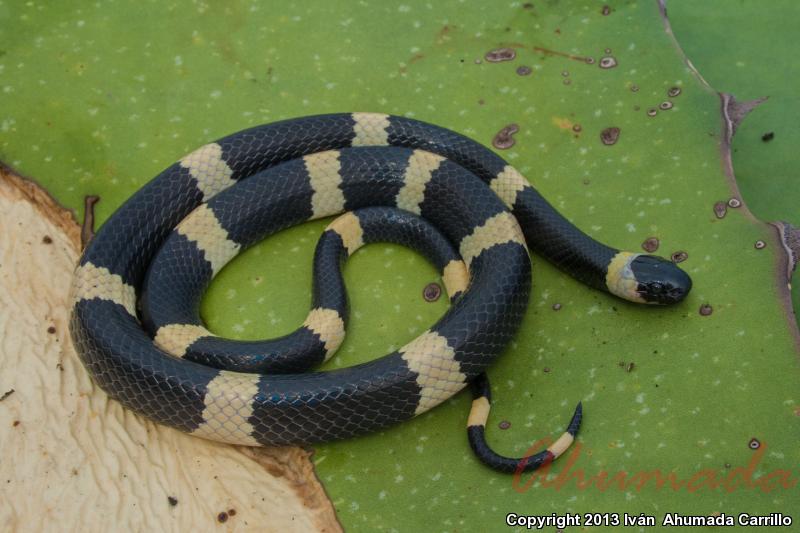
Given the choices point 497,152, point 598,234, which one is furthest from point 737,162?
point 497,152

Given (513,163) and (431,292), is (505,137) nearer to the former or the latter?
(513,163)

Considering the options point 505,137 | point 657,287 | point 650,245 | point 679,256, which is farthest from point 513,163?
point 657,287

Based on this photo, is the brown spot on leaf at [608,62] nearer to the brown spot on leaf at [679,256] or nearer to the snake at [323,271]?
the snake at [323,271]

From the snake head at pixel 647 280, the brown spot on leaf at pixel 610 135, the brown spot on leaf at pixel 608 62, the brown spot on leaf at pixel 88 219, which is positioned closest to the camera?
the snake head at pixel 647 280

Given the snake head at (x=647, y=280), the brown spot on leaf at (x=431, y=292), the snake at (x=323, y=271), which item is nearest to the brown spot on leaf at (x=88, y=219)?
the snake at (x=323, y=271)

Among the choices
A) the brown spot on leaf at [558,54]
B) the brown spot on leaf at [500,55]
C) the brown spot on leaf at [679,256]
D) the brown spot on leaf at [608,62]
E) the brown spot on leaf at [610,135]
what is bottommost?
the brown spot on leaf at [679,256]

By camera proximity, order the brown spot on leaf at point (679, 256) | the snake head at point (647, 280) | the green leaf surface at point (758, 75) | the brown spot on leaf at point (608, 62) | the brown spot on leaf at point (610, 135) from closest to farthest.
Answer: the snake head at point (647, 280), the brown spot on leaf at point (679, 256), the green leaf surface at point (758, 75), the brown spot on leaf at point (610, 135), the brown spot on leaf at point (608, 62)
